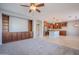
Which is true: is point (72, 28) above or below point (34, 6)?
below

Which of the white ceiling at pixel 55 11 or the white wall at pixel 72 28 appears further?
the white wall at pixel 72 28

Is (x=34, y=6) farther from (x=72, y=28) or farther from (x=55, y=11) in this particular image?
(x=72, y=28)

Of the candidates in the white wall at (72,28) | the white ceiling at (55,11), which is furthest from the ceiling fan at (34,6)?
the white wall at (72,28)

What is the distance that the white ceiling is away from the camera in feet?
8.88

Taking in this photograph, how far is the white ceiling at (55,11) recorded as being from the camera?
107 inches

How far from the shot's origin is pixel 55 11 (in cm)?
291

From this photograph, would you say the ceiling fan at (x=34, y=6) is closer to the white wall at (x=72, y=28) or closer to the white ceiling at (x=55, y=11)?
the white ceiling at (x=55, y=11)

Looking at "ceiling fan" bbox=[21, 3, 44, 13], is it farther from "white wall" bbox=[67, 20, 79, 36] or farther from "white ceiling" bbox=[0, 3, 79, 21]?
"white wall" bbox=[67, 20, 79, 36]

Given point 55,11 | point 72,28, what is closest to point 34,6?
point 55,11

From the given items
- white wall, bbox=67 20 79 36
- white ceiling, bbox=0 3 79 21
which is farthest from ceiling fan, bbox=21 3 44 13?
white wall, bbox=67 20 79 36

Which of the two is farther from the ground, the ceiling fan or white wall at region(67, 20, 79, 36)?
the ceiling fan

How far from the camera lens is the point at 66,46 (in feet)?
9.20

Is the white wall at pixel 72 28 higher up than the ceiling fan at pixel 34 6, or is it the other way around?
the ceiling fan at pixel 34 6
